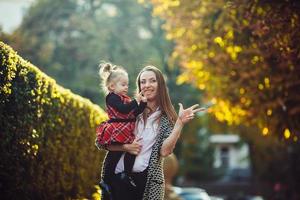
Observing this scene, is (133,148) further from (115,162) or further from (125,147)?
(115,162)

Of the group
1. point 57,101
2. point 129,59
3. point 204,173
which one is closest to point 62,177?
point 57,101

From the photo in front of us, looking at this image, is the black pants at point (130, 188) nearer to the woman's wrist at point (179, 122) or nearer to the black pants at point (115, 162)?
the black pants at point (115, 162)

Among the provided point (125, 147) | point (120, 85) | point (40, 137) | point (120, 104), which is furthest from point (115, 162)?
point (40, 137)

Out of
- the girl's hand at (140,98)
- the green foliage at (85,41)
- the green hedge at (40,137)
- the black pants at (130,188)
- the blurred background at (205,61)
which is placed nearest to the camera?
the black pants at (130,188)

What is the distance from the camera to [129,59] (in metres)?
38.2

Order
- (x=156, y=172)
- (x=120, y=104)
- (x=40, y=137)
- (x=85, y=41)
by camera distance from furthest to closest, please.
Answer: (x=85, y=41) < (x=40, y=137) < (x=120, y=104) < (x=156, y=172)

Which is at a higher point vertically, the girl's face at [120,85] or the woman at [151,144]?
the girl's face at [120,85]

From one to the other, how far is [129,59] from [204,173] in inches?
534

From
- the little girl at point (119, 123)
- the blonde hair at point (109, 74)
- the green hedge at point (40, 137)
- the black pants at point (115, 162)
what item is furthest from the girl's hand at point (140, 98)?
the green hedge at point (40, 137)

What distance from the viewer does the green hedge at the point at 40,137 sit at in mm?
7219

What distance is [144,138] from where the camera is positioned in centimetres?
603

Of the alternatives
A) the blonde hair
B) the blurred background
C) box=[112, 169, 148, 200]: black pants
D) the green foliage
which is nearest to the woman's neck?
the blonde hair

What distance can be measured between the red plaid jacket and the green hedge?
5.02 feet

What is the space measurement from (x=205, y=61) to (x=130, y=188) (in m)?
9.33
